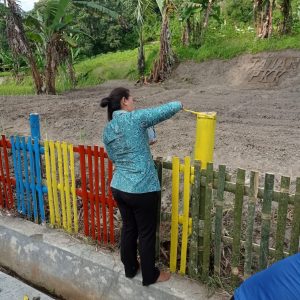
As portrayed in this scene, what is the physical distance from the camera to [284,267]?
168 cm

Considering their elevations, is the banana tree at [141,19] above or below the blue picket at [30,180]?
above

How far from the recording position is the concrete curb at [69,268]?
10.3 ft

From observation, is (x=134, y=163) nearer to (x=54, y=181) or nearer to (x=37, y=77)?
(x=54, y=181)

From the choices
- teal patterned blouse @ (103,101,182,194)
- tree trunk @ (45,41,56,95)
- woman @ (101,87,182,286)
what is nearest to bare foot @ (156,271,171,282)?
woman @ (101,87,182,286)

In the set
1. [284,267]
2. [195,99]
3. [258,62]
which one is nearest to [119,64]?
[258,62]

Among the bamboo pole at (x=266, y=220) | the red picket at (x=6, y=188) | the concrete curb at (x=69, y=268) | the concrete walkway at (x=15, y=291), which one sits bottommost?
the concrete walkway at (x=15, y=291)

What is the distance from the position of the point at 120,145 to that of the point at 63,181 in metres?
1.37

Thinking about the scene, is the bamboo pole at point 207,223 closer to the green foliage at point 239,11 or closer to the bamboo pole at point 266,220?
the bamboo pole at point 266,220

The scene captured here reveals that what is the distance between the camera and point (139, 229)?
2.99 metres

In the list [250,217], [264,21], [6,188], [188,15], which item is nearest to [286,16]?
[264,21]

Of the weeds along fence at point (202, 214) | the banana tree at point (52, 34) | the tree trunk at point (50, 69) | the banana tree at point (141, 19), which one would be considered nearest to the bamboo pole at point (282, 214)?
the weeds along fence at point (202, 214)

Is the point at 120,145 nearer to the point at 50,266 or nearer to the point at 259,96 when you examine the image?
the point at 50,266

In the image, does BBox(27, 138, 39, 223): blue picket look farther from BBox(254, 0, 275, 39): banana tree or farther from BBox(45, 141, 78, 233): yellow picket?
BBox(254, 0, 275, 39): banana tree

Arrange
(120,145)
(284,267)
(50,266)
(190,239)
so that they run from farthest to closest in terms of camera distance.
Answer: (50,266) → (190,239) → (120,145) → (284,267)
